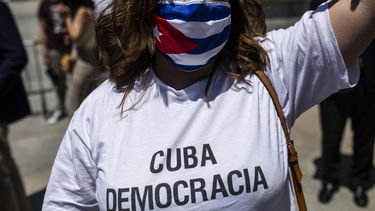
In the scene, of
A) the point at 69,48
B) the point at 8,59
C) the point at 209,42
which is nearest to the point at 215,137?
the point at 209,42

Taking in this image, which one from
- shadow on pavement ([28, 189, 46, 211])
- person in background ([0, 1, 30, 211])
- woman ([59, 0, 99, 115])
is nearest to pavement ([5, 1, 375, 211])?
shadow on pavement ([28, 189, 46, 211])

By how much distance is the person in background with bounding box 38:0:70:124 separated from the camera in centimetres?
567

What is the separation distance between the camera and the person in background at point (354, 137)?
12.5ft

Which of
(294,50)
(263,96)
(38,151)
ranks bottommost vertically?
(38,151)

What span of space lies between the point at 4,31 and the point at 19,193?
100 cm

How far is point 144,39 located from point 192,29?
161 millimetres

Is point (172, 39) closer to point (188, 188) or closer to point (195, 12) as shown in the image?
point (195, 12)

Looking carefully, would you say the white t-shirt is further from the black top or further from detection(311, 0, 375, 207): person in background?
detection(311, 0, 375, 207): person in background

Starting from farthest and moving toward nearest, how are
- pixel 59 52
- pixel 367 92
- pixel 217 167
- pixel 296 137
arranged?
pixel 59 52 < pixel 296 137 < pixel 367 92 < pixel 217 167

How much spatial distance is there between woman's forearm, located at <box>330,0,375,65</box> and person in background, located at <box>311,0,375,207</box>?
2.42m

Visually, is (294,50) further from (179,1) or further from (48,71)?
(48,71)

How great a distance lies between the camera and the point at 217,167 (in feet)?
4.37

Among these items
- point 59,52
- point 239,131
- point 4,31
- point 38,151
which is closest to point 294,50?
point 239,131

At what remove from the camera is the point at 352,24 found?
1.30 meters
